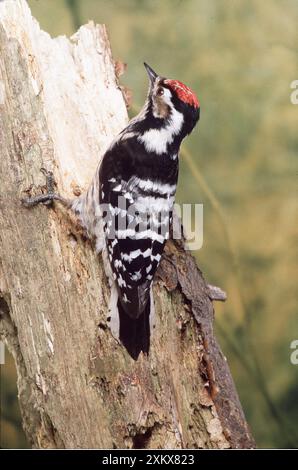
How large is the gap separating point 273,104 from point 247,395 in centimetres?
126

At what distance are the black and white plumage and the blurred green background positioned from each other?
0.77m

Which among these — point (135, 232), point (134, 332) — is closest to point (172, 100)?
point (135, 232)

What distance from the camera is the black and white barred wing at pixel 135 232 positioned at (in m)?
1.79

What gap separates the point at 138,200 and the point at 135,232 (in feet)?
0.36

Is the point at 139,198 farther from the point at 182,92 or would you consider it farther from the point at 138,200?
the point at 182,92

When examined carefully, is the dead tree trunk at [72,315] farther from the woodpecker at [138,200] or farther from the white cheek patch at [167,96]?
the white cheek patch at [167,96]

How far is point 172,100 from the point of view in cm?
188

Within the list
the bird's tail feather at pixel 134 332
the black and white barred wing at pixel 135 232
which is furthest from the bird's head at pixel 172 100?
the bird's tail feather at pixel 134 332

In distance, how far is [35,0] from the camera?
2.59 metres

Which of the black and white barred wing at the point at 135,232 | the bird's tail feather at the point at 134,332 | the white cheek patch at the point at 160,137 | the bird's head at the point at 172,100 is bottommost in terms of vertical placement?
the bird's tail feather at the point at 134,332

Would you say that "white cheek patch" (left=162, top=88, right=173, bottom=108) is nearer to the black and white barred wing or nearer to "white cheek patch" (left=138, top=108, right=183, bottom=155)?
"white cheek patch" (left=138, top=108, right=183, bottom=155)

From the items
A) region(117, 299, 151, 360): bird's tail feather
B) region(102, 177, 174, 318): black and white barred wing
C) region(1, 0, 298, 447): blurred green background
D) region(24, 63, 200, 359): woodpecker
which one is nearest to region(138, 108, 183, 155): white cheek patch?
region(24, 63, 200, 359): woodpecker

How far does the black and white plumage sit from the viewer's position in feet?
5.91

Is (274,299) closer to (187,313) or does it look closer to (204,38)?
(187,313)
